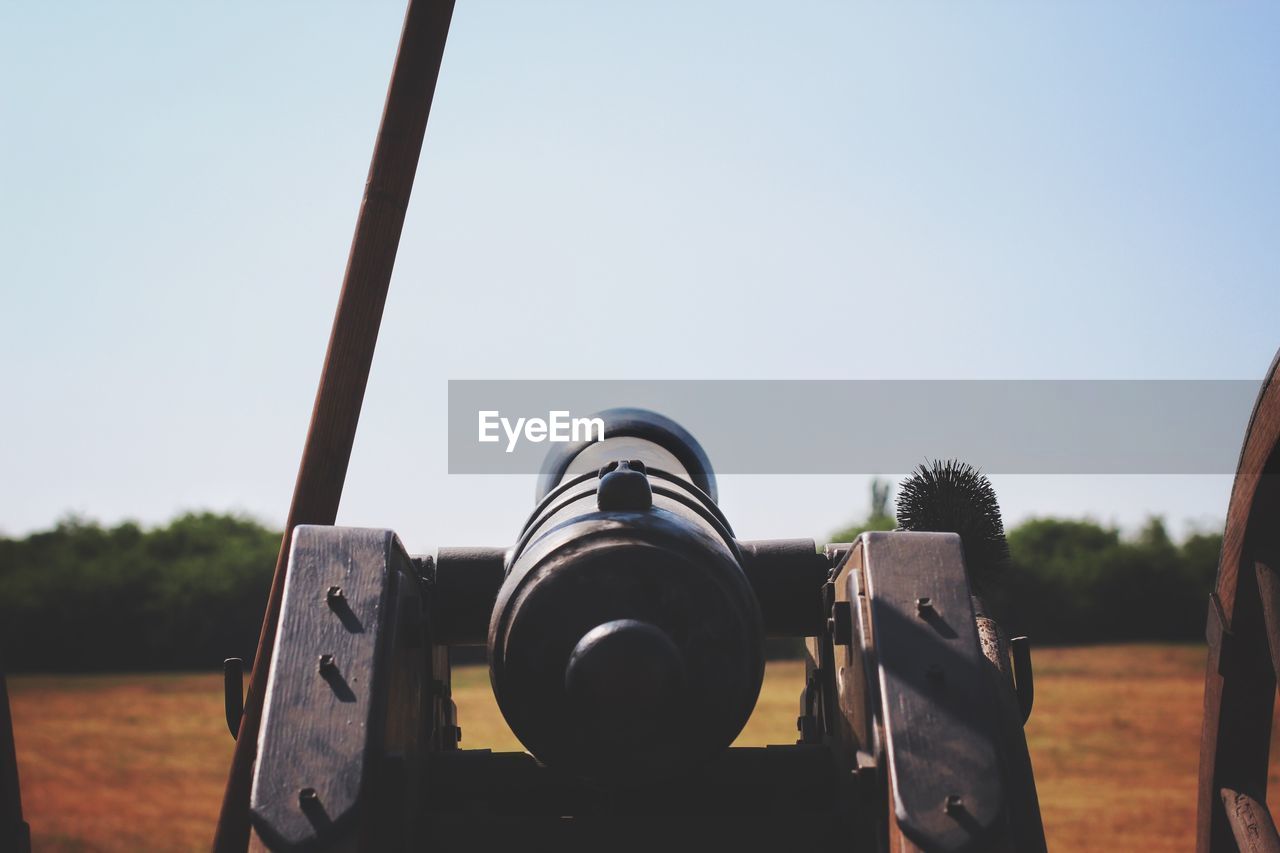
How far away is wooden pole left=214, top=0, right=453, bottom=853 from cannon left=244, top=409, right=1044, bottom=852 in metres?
0.62

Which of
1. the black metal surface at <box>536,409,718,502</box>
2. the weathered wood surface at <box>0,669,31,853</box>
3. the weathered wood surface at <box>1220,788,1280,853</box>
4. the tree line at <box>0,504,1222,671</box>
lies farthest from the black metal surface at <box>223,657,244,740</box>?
the tree line at <box>0,504,1222,671</box>

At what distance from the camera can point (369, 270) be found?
411cm

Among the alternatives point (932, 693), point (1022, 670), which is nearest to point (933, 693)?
point (932, 693)

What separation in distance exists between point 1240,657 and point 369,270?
364 centimetres

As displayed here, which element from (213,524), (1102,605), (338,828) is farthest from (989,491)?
(213,524)

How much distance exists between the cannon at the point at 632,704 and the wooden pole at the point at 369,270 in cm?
62

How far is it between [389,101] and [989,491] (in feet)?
8.95

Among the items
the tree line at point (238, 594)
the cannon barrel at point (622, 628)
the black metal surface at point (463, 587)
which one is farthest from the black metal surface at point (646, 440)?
the tree line at point (238, 594)

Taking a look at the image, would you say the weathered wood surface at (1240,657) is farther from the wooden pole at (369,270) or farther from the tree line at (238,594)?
the tree line at (238,594)

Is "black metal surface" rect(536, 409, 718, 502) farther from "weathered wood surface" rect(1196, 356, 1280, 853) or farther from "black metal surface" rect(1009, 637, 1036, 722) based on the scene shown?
"weathered wood surface" rect(1196, 356, 1280, 853)

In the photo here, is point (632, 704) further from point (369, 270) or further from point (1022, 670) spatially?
point (369, 270)

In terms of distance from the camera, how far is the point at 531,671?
285 centimetres

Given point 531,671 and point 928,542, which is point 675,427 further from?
point 531,671

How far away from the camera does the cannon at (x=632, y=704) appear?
275cm
